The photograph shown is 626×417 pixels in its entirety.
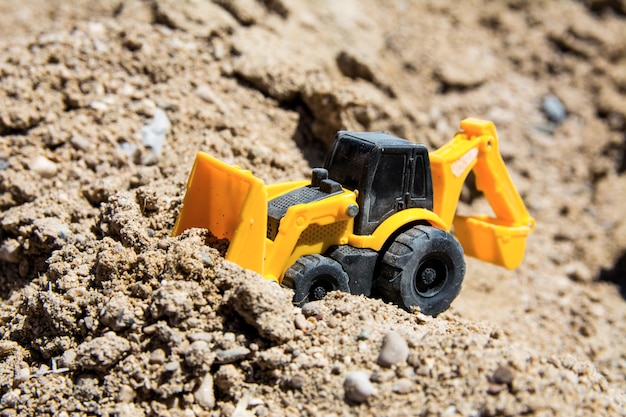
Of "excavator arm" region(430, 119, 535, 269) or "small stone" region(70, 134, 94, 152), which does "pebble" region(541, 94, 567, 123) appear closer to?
"excavator arm" region(430, 119, 535, 269)

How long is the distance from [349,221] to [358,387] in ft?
3.32

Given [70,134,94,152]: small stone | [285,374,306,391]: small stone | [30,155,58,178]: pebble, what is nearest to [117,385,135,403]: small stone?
[285,374,306,391]: small stone

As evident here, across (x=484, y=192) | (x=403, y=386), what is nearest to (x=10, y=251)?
(x=403, y=386)

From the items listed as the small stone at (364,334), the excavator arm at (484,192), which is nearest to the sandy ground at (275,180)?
the small stone at (364,334)

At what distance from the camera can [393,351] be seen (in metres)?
3.45

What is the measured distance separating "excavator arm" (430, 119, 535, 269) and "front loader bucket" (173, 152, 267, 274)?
50.7 inches

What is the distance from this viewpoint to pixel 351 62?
21.7ft

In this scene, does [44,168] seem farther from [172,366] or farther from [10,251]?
[172,366]

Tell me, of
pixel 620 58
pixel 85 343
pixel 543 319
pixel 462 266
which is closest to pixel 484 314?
pixel 543 319

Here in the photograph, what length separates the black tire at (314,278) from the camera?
3779 millimetres

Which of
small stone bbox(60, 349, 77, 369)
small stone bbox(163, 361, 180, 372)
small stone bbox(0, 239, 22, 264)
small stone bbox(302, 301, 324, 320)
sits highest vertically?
small stone bbox(302, 301, 324, 320)

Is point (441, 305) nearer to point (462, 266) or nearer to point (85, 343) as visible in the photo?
point (462, 266)

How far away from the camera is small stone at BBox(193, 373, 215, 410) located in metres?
3.43

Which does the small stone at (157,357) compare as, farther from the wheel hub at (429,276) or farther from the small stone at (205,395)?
the wheel hub at (429,276)
